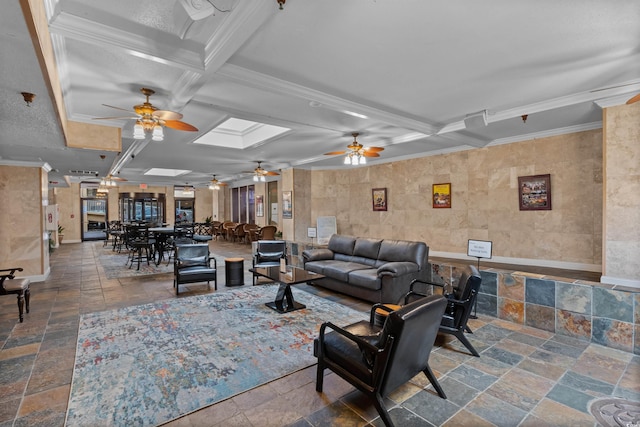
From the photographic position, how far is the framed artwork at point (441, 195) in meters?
6.73

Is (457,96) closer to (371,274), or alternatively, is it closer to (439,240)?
(371,274)

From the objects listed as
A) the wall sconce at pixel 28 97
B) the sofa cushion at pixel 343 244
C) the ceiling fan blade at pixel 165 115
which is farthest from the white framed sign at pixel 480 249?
the wall sconce at pixel 28 97

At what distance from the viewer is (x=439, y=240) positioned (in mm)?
6957

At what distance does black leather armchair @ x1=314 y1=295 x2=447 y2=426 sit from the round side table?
3622mm

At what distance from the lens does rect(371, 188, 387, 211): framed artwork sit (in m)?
8.08

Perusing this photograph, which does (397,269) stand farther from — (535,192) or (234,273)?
(535,192)

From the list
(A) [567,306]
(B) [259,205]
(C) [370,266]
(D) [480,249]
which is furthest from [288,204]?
(A) [567,306]

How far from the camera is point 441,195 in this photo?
6.85m

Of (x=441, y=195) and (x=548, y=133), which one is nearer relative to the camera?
(x=548, y=133)

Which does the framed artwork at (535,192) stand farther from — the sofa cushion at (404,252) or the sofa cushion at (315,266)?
the sofa cushion at (315,266)

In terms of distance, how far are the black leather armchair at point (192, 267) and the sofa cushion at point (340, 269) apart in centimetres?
199

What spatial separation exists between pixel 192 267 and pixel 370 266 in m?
3.24

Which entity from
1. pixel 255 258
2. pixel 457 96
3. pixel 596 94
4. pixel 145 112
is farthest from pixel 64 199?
pixel 596 94

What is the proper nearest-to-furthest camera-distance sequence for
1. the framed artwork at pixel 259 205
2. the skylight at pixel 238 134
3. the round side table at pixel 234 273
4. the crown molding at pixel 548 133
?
1. the crown molding at pixel 548 133
2. the round side table at pixel 234 273
3. the skylight at pixel 238 134
4. the framed artwork at pixel 259 205
